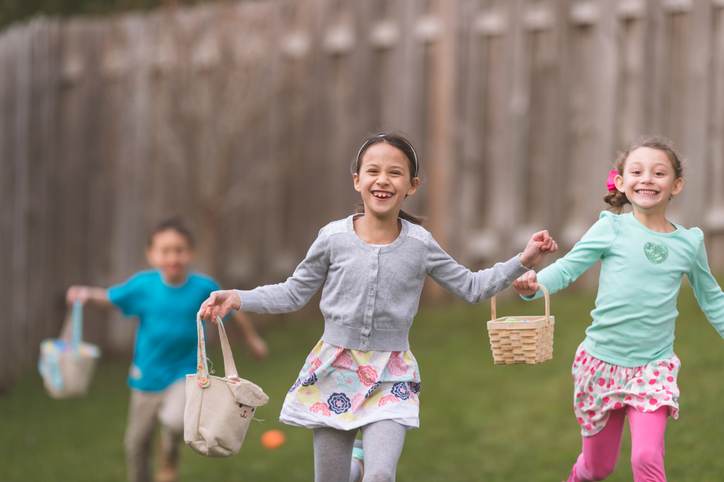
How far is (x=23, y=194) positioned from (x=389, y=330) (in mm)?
7620

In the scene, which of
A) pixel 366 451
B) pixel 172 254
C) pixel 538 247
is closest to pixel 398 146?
pixel 538 247

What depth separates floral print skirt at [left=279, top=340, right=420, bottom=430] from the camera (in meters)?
5.12

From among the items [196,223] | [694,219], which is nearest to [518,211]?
[694,219]

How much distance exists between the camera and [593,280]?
32.7 ft

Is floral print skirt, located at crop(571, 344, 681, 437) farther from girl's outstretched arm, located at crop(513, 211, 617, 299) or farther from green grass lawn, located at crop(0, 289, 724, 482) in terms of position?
green grass lawn, located at crop(0, 289, 724, 482)

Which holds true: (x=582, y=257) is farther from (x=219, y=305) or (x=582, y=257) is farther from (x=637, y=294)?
(x=219, y=305)

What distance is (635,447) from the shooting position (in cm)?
498

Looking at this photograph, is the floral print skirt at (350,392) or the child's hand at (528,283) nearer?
the child's hand at (528,283)

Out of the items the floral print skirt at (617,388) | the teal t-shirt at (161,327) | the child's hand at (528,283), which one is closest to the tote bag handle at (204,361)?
the child's hand at (528,283)

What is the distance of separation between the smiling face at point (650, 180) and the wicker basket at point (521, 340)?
1.84 ft

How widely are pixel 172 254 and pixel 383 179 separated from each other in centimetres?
254

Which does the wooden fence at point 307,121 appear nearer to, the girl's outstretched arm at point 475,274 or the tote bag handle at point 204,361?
the girl's outstretched arm at point 475,274

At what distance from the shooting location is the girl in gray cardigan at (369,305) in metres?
5.13

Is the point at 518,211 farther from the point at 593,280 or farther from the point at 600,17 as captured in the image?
the point at 600,17
